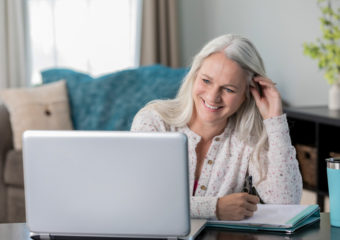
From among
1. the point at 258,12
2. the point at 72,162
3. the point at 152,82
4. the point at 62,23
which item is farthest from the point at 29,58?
the point at 72,162

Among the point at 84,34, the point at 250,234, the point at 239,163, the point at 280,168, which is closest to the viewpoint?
the point at 250,234

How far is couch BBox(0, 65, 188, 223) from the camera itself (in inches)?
138

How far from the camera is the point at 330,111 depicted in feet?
9.95

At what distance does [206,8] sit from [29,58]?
4.41ft

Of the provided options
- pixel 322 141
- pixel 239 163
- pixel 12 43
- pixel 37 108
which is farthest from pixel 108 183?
pixel 12 43

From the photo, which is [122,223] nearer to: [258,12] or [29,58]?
[258,12]

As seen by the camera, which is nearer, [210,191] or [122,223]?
[122,223]

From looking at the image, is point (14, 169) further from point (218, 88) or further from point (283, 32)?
point (218, 88)

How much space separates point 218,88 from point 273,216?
49 cm

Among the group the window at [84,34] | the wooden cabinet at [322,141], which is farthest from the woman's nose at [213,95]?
the window at [84,34]

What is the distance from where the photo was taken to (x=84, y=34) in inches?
177

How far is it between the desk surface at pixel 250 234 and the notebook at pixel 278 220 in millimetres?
22

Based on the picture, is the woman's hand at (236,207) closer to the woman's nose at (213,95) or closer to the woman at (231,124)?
the woman at (231,124)

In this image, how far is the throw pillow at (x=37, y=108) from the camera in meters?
3.50
